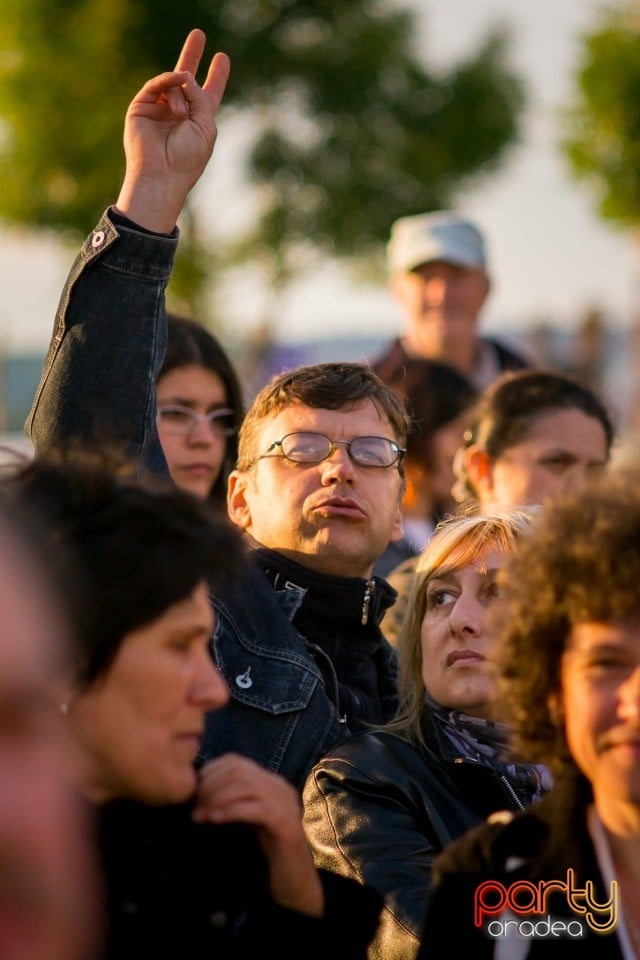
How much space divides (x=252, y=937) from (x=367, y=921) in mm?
236

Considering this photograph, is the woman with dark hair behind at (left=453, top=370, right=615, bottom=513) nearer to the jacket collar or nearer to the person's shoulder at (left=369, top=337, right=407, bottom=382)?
the person's shoulder at (left=369, top=337, right=407, bottom=382)

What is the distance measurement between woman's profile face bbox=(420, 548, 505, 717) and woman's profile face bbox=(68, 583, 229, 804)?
1065 mm

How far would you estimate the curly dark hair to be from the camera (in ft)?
7.02

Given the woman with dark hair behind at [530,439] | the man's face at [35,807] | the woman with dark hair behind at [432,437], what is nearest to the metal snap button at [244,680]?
the man's face at [35,807]

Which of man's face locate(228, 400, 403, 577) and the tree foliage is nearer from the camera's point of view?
man's face locate(228, 400, 403, 577)

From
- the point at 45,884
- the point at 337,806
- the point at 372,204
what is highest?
the point at 372,204

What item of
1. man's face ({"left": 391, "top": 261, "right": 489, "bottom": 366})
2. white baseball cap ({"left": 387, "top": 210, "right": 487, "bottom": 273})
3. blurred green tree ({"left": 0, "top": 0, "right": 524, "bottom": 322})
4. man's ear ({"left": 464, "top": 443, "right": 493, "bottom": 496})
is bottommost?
man's ear ({"left": 464, "top": 443, "right": 493, "bottom": 496})

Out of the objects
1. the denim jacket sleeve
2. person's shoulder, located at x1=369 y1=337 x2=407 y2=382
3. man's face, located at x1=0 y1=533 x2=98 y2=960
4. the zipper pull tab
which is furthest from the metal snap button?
person's shoulder, located at x1=369 y1=337 x2=407 y2=382

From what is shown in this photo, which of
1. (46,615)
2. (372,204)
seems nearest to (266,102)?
(372,204)

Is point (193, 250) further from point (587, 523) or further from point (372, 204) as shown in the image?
point (587, 523)

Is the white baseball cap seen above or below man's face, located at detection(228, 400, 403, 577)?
above

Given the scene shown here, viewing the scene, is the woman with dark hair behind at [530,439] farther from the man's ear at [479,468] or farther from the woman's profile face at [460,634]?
the woman's profile face at [460,634]

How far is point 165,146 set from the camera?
3.21 m

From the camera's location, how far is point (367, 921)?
7.60ft
